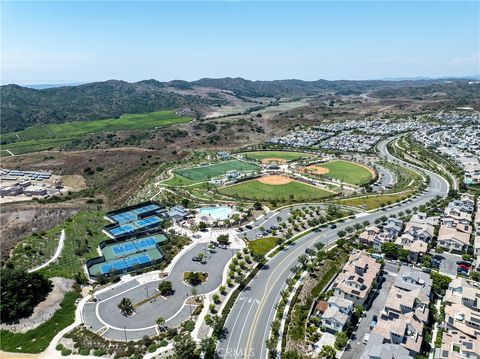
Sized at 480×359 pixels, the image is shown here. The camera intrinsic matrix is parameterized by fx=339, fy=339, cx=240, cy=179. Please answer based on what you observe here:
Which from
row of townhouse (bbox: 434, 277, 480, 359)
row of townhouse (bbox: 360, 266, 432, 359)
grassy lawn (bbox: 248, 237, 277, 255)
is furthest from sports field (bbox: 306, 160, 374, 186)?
row of townhouse (bbox: 434, 277, 480, 359)

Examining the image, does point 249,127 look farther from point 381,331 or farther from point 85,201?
point 381,331

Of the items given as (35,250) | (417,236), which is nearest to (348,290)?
(417,236)

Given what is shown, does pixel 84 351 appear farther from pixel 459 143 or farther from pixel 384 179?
pixel 459 143

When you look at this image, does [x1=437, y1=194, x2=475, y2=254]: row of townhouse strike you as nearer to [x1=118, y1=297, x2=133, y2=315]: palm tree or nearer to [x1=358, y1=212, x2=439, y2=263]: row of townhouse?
[x1=358, y1=212, x2=439, y2=263]: row of townhouse

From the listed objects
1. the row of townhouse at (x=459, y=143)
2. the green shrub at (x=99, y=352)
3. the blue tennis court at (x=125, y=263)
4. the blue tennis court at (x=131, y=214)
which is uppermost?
the row of townhouse at (x=459, y=143)

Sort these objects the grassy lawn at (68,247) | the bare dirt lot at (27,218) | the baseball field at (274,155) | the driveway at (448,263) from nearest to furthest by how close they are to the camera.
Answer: the driveway at (448,263), the grassy lawn at (68,247), the bare dirt lot at (27,218), the baseball field at (274,155)

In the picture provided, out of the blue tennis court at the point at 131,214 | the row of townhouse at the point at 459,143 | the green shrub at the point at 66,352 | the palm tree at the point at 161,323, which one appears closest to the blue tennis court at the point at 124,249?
the blue tennis court at the point at 131,214

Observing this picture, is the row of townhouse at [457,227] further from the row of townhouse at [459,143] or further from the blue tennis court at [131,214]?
the blue tennis court at [131,214]
